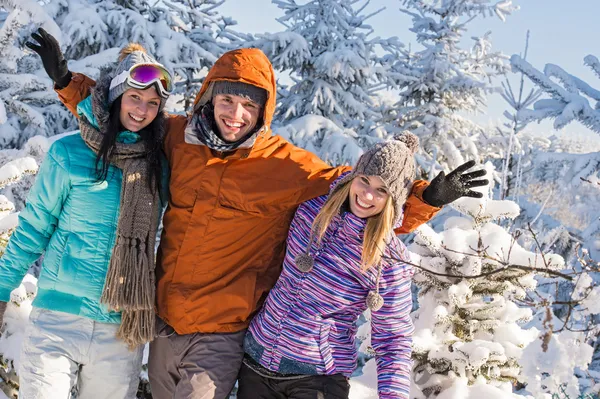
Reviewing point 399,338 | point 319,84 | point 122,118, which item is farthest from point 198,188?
point 319,84

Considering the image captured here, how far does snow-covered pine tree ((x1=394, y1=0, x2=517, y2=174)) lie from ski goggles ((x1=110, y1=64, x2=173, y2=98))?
8052 millimetres

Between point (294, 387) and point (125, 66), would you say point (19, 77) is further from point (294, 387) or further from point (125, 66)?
point (294, 387)

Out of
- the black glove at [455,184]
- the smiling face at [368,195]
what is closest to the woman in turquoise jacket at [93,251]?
the smiling face at [368,195]

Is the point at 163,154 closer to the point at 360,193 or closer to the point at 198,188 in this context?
the point at 198,188

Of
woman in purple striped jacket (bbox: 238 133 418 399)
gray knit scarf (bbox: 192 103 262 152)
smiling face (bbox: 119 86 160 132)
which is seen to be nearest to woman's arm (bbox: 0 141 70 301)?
smiling face (bbox: 119 86 160 132)

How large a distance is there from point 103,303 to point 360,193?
1.44 meters

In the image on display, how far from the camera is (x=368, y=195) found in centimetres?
244

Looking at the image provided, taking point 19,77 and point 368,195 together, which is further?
point 19,77

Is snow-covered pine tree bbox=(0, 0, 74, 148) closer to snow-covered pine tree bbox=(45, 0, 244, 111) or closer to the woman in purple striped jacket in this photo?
snow-covered pine tree bbox=(45, 0, 244, 111)

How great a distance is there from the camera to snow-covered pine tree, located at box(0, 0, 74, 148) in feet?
16.2

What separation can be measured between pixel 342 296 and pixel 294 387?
524mm

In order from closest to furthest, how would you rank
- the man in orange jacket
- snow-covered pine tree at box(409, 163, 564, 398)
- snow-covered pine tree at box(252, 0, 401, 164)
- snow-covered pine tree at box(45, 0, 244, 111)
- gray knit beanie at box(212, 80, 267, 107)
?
the man in orange jacket, gray knit beanie at box(212, 80, 267, 107), snow-covered pine tree at box(409, 163, 564, 398), snow-covered pine tree at box(45, 0, 244, 111), snow-covered pine tree at box(252, 0, 401, 164)

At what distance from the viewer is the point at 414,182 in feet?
8.99

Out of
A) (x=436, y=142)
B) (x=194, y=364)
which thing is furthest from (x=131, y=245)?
(x=436, y=142)
